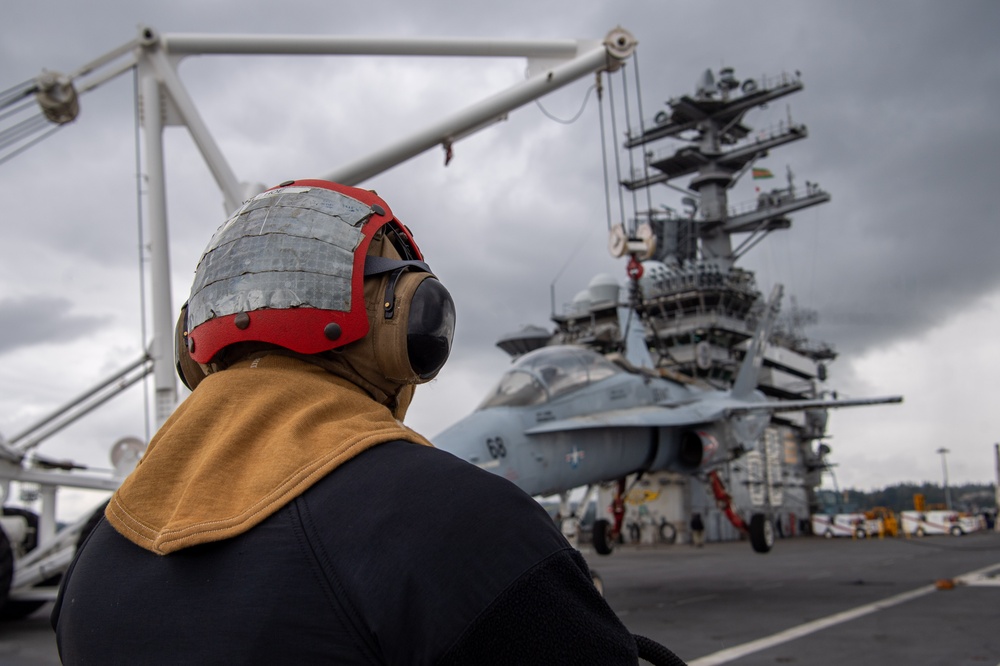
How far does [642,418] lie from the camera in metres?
12.1

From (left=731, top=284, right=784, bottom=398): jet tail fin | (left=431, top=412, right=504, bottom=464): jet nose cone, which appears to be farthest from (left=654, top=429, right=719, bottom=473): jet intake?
(left=431, top=412, right=504, bottom=464): jet nose cone

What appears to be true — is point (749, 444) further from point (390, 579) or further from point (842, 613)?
point (390, 579)

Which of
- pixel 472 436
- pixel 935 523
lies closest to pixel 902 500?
pixel 935 523

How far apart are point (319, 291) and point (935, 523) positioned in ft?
148

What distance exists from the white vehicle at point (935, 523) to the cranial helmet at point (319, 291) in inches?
1717

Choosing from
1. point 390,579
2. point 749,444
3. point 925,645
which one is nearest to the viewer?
point 390,579

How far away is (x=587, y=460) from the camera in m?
11.4

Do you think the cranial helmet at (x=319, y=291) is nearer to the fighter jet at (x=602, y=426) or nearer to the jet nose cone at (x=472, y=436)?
the jet nose cone at (x=472, y=436)

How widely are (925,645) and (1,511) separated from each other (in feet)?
39.6

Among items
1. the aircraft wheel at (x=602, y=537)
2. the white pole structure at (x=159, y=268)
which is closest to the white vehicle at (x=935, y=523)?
the aircraft wheel at (x=602, y=537)

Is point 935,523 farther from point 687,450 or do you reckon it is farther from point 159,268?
point 159,268

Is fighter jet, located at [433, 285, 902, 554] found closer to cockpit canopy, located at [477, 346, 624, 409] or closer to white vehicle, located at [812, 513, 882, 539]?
cockpit canopy, located at [477, 346, 624, 409]

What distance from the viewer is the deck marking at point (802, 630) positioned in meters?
7.52

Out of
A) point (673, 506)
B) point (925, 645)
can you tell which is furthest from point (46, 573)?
point (673, 506)
